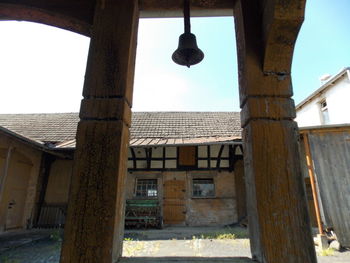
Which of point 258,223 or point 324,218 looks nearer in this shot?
point 258,223

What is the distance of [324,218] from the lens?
5770 millimetres

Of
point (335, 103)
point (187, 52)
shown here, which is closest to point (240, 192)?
point (335, 103)

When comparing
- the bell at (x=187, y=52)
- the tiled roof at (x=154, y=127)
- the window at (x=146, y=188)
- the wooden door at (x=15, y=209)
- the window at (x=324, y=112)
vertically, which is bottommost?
the wooden door at (x=15, y=209)

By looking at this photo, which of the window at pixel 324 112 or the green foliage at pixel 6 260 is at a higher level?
the window at pixel 324 112

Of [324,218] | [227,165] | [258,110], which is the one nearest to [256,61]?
[258,110]

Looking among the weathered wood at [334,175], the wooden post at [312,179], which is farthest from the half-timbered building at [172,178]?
the weathered wood at [334,175]

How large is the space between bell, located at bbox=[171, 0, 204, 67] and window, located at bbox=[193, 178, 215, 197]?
8.21 meters

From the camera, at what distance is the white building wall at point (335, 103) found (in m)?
10.2

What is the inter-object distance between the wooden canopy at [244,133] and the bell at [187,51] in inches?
19.4

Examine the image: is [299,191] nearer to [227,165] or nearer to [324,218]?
[324,218]

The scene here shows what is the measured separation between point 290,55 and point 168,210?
8.94 metres

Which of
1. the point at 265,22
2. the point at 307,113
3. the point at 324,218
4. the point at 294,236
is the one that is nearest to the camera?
the point at 294,236

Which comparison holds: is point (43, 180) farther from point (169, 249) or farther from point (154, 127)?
point (169, 249)

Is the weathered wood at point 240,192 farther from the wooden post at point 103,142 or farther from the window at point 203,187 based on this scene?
the wooden post at point 103,142
